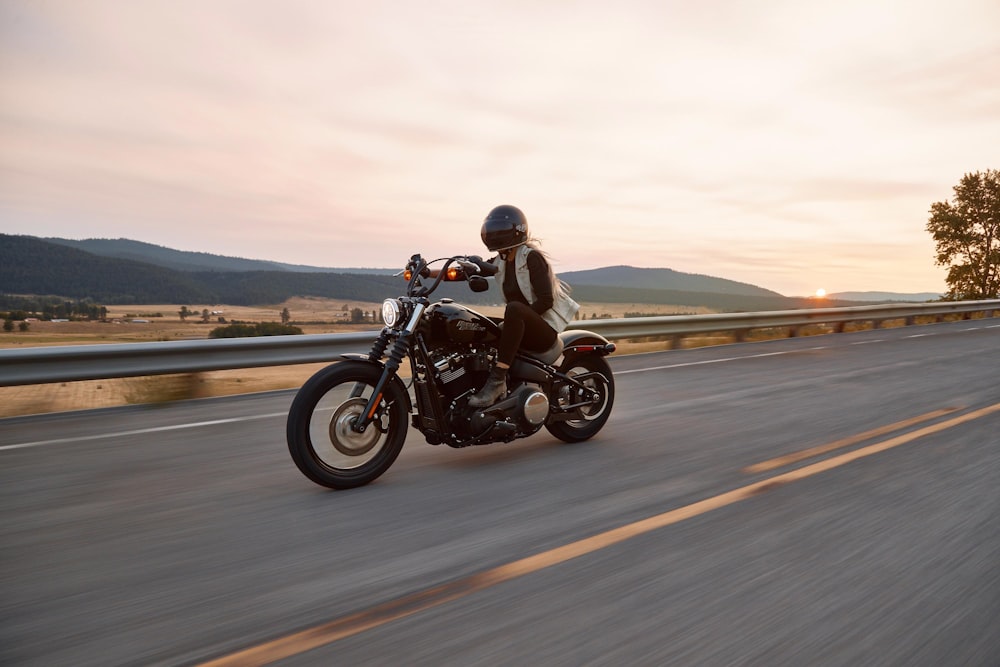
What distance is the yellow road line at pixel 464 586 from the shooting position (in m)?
2.66

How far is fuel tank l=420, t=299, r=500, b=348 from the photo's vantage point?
5125mm

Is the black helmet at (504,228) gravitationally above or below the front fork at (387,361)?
above

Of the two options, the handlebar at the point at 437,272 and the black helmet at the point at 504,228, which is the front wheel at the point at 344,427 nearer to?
the handlebar at the point at 437,272

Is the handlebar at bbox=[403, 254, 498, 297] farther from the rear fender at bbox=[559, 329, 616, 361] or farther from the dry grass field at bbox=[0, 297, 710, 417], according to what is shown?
the rear fender at bbox=[559, 329, 616, 361]

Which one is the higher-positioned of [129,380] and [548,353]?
[548,353]

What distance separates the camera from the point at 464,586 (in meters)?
3.23

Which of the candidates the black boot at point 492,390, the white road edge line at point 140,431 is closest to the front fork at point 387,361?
the black boot at point 492,390

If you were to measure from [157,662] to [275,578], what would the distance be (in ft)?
2.49

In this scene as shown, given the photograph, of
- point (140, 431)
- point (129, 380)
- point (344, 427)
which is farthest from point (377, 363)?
point (129, 380)

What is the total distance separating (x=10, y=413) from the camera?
7219mm

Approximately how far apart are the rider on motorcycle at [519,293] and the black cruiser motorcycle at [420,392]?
107 mm

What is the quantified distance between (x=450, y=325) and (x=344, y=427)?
102cm

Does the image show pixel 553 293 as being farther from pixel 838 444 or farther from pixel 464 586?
pixel 464 586

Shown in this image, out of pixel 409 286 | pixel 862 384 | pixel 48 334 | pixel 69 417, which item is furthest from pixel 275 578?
pixel 862 384
